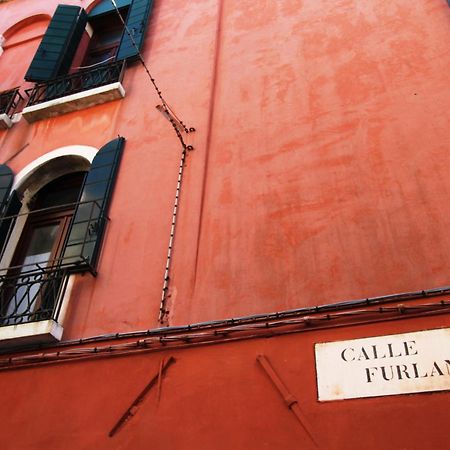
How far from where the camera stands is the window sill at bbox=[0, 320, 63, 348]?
466cm

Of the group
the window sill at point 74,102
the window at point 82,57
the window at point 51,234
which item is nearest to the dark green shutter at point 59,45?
the window at point 82,57

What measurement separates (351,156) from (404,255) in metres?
1.22

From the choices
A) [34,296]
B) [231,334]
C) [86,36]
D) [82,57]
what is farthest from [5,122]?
[231,334]

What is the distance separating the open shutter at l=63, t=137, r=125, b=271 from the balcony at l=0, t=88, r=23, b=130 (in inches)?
72.1

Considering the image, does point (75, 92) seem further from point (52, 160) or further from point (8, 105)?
point (52, 160)

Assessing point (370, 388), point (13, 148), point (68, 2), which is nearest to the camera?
point (370, 388)

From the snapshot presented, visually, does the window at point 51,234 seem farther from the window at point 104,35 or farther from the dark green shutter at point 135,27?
the window at point 104,35

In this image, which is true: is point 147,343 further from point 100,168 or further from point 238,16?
point 238,16

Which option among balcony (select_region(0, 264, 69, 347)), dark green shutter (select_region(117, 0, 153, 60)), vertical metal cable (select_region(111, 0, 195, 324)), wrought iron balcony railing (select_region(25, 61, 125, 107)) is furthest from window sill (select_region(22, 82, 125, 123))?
balcony (select_region(0, 264, 69, 347))

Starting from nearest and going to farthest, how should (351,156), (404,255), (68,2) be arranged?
(404,255)
(351,156)
(68,2)

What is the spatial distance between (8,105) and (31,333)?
4122mm

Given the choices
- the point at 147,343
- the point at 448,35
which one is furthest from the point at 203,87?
the point at 147,343

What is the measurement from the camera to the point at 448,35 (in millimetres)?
5840

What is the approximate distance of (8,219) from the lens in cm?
620
